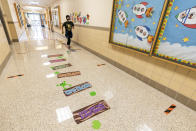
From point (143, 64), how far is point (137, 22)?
3.09 feet

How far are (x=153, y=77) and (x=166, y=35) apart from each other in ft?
2.86

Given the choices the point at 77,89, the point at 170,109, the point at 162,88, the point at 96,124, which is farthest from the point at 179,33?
the point at 77,89

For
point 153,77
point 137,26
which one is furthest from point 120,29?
point 153,77

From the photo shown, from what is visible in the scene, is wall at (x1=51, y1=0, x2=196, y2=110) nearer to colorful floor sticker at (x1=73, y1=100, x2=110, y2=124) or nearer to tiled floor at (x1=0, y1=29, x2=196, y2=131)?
tiled floor at (x1=0, y1=29, x2=196, y2=131)

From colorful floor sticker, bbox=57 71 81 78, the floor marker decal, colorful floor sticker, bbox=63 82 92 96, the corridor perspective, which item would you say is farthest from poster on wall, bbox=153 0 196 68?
colorful floor sticker, bbox=57 71 81 78

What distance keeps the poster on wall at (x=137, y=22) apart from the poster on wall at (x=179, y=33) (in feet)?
0.46

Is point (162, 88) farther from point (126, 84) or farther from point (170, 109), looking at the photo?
point (126, 84)

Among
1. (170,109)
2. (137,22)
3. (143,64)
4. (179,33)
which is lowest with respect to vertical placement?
(170,109)

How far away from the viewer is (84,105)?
1514 mm

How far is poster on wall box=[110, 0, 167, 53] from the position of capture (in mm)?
1763

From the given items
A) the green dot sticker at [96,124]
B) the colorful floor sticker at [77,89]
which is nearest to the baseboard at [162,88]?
the colorful floor sticker at [77,89]

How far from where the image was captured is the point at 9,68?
2510 millimetres

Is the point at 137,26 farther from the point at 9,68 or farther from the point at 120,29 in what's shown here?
the point at 9,68

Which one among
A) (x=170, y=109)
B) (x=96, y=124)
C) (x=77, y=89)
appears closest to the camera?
(x=96, y=124)
